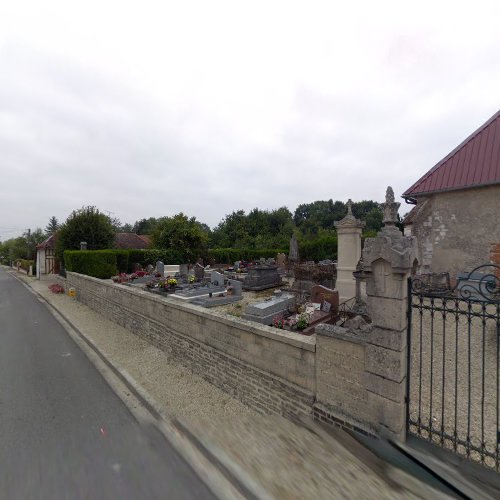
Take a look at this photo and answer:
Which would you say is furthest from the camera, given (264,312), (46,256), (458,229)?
(46,256)

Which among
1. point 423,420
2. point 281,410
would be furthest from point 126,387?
point 423,420

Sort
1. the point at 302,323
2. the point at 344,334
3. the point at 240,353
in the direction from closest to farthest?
the point at 344,334 < the point at 240,353 < the point at 302,323

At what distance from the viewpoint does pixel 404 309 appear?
3.14m

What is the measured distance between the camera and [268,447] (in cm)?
354

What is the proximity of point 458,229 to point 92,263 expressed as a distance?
18651 millimetres

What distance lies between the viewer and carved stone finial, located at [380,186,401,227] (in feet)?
15.7

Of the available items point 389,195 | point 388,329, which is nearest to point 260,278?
point 389,195

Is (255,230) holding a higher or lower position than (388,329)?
higher

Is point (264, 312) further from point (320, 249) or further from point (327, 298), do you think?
point (320, 249)

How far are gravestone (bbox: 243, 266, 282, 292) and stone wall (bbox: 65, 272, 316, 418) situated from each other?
5747 millimetres

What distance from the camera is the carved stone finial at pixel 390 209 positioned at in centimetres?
478

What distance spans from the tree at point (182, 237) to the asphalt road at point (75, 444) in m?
15.6

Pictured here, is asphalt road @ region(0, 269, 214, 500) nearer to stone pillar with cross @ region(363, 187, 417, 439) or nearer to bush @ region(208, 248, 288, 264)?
stone pillar with cross @ region(363, 187, 417, 439)

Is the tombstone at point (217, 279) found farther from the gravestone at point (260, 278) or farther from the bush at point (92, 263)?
the bush at point (92, 263)
